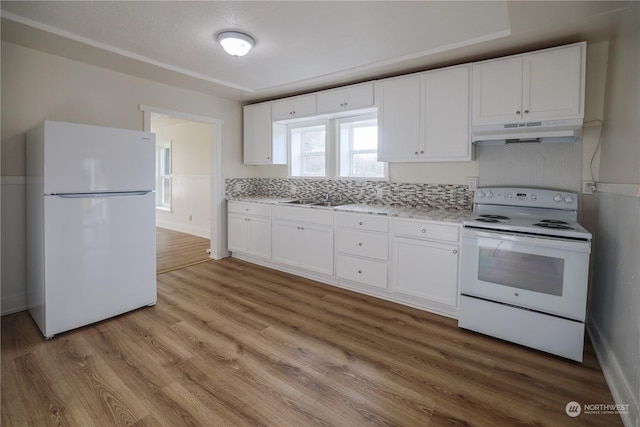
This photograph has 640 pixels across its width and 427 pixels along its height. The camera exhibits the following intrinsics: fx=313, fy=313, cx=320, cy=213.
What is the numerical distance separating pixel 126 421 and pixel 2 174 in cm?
246

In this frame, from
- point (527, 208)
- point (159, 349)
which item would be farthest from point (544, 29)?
point (159, 349)

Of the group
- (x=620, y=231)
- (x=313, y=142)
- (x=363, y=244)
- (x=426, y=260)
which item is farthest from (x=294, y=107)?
(x=620, y=231)

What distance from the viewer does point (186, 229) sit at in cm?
645

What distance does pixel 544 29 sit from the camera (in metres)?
2.25

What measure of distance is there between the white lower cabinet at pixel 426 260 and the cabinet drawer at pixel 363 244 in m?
0.10

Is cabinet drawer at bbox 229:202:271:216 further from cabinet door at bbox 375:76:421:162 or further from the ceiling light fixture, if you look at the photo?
the ceiling light fixture

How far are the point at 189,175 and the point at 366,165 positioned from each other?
410 cm

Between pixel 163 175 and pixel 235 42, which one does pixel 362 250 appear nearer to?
pixel 235 42

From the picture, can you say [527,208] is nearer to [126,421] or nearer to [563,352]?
[563,352]

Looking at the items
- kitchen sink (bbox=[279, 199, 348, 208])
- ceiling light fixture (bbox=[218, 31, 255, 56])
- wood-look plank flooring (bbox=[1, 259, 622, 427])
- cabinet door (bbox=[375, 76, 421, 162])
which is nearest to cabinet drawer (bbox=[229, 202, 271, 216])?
kitchen sink (bbox=[279, 199, 348, 208])

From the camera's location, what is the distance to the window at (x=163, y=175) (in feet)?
23.2

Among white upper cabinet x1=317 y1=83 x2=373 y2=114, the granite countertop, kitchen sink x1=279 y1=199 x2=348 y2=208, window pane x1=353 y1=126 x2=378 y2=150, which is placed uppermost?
white upper cabinet x1=317 y1=83 x2=373 y2=114

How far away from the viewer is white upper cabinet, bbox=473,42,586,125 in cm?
233

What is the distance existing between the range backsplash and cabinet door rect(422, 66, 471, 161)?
0.46 metres
